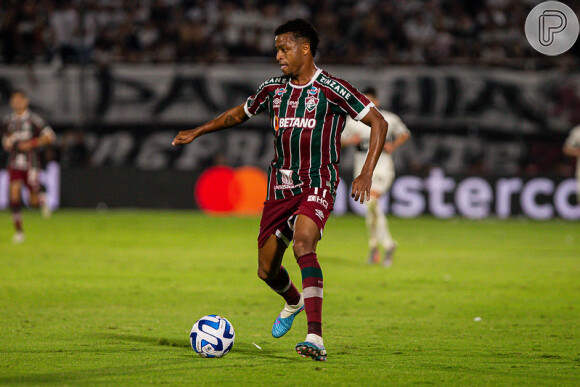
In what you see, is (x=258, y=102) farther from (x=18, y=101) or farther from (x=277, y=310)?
(x=18, y=101)

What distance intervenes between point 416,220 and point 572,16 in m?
6.52

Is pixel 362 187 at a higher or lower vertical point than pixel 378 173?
higher

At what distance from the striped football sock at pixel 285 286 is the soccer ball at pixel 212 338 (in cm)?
74

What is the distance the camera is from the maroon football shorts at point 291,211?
6.39m

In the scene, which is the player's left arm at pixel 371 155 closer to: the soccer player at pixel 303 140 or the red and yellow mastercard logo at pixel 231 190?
the soccer player at pixel 303 140

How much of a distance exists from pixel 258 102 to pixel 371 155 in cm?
103

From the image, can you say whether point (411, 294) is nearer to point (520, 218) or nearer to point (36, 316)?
point (36, 316)

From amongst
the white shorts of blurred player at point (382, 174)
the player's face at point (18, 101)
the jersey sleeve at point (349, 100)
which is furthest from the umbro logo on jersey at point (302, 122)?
the player's face at point (18, 101)

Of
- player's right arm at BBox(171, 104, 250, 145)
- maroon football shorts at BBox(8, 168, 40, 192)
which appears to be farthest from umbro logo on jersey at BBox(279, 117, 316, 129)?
maroon football shorts at BBox(8, 168, 40, 192)

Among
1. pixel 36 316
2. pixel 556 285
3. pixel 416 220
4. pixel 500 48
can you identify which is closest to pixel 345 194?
pixel 416 220

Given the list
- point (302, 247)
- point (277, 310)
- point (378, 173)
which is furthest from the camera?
point (378, 173)

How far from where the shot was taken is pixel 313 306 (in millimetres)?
6121

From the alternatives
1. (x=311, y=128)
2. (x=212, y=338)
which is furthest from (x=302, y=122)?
(x=212, y=338)

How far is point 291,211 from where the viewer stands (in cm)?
657
